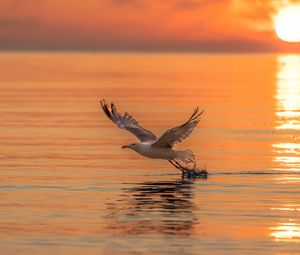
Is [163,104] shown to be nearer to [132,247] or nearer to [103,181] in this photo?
[103,181]

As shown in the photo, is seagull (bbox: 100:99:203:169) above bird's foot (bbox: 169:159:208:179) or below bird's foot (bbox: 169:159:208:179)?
above

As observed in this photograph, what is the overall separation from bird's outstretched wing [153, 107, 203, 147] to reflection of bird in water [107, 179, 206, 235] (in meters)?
1.16

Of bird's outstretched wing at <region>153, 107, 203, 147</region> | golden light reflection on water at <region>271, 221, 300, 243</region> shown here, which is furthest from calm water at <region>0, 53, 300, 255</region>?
bird's outstretched wing at <region>153, 107, 203, 147</region>

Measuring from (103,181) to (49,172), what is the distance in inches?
89.1

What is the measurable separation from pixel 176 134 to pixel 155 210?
3.96m

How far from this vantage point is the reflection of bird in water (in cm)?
2338

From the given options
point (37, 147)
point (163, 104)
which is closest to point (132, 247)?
point (37, 147)

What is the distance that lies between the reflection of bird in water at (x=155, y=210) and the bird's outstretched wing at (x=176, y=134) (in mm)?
1160

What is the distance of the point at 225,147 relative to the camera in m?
39.1

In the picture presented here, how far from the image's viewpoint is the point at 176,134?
29.1 metres

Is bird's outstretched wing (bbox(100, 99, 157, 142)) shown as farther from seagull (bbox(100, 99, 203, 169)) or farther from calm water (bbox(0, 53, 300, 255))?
calm water (bbox(0, 53, 300, 255))

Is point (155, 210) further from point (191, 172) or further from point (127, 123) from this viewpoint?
point (127, 123)

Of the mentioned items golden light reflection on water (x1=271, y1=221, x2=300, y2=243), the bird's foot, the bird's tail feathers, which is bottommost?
golden light reflection on water (x1=271, y1=221, x2=300, y2=243)

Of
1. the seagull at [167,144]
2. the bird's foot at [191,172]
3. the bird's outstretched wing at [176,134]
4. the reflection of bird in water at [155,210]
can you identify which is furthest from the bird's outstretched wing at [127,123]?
the reflection of bird in water at [155,210]
